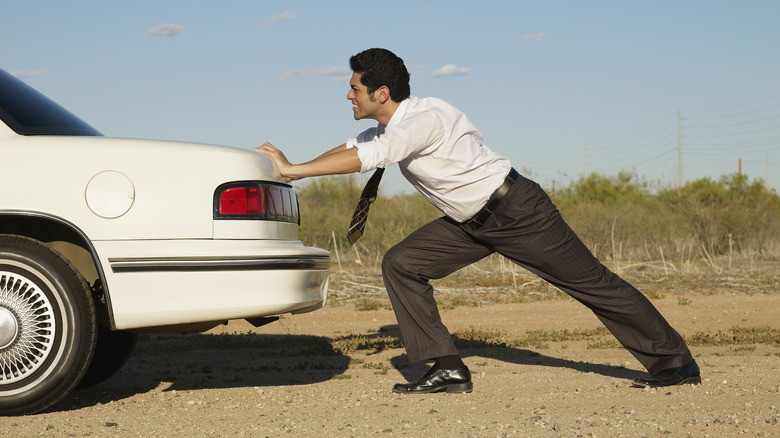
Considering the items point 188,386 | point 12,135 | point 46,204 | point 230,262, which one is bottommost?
point 188,386

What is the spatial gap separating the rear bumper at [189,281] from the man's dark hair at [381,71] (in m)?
1.20

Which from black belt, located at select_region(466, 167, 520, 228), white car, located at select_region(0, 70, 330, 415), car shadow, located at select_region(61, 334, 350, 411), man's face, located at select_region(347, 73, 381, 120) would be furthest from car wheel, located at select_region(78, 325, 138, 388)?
black belt, located at select_region(466, 167, 520, 228)

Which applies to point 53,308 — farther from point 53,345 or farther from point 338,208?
point 338,208

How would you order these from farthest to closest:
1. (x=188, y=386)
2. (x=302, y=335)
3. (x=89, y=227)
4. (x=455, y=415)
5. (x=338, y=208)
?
(x=338, y=208) < (x=302, y=335) < (x=188, y=386) < (x=455, y=415) < (x=89, y=227)

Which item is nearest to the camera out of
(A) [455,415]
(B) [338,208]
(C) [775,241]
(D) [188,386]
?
(A) [455,415]

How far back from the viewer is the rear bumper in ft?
13.3

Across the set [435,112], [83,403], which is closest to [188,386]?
[83,403]

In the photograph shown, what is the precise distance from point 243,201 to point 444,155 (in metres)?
1.15

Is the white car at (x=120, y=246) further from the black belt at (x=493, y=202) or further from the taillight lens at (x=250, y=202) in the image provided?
the black belt at (x=493, y=202)

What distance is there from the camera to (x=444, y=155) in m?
4.68

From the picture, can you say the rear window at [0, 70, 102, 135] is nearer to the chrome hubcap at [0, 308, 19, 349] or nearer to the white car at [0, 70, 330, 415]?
the white car at [0, 70, 330, 415]

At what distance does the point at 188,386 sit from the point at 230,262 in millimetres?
1692

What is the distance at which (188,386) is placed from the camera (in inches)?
215

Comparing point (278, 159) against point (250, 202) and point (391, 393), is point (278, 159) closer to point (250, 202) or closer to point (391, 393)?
point (250, 202)
